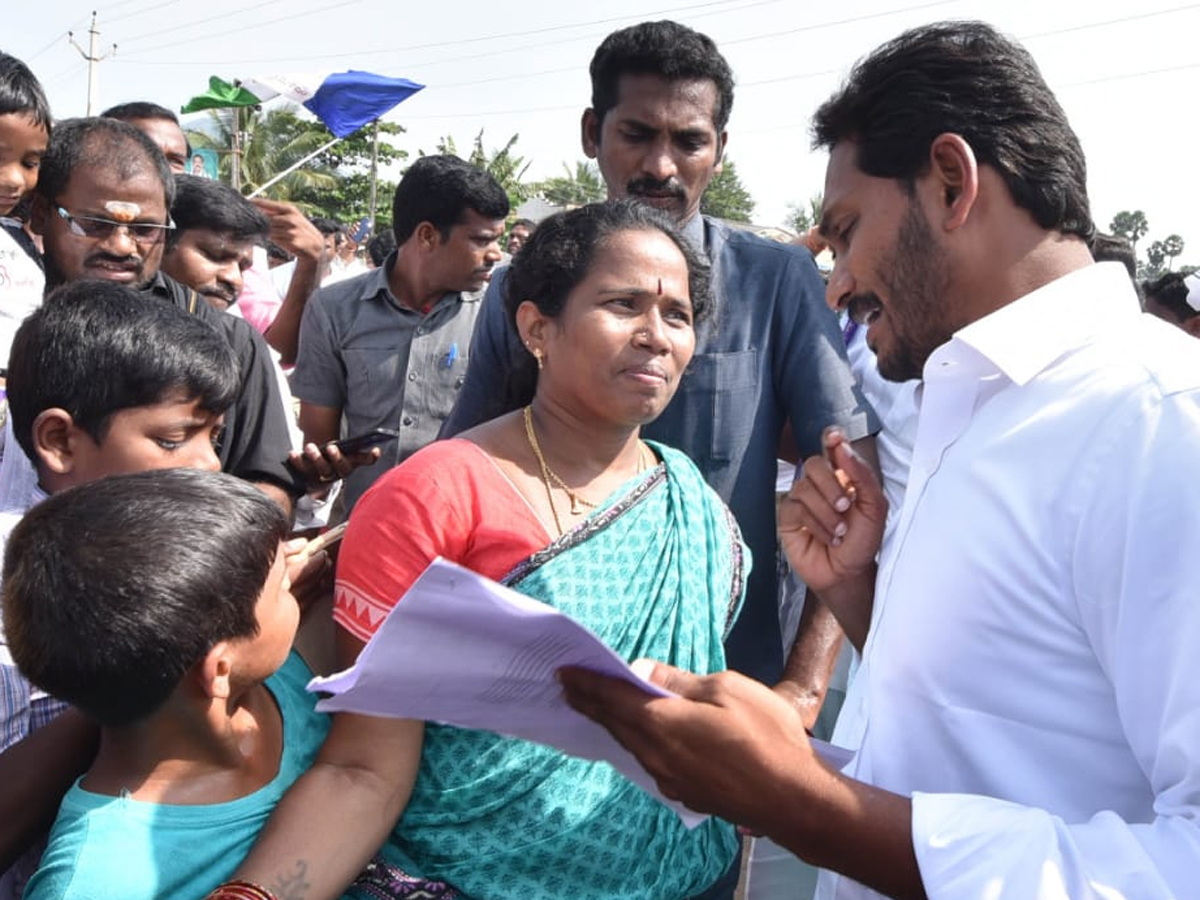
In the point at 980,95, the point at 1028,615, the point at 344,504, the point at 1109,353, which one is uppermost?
the point at 980,95

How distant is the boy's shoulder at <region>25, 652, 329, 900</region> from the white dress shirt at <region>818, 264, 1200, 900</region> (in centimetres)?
90

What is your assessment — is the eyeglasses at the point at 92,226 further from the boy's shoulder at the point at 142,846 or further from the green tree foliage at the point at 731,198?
the green tree foliage at the point at 731,198

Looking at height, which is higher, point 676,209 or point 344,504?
point 676,209

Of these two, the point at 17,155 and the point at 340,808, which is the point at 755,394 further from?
the point at 17,155

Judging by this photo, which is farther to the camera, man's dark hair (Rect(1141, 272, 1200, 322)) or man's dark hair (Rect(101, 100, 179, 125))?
man's dark hair (Rect(1141, 272, 1200, 322))

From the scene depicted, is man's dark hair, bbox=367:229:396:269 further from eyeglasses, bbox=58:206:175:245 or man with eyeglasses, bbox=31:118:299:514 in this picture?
eyeglasses, bbox=58:206:175:245

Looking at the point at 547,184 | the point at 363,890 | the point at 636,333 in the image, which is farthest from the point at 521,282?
the point at 547,184

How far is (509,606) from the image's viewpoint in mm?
1036

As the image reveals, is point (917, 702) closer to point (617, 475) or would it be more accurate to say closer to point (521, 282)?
point (617, 475)

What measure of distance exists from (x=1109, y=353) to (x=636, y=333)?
0.96m

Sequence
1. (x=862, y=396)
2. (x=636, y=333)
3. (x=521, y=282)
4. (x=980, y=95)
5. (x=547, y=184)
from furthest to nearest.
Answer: (x=547, y=184) → (x=862, y=396) → (x=521, y=282) → (x=636, y=333) → (x=980, y=95)

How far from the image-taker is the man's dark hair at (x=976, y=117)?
4.63 ft

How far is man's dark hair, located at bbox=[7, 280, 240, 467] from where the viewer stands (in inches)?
72.2

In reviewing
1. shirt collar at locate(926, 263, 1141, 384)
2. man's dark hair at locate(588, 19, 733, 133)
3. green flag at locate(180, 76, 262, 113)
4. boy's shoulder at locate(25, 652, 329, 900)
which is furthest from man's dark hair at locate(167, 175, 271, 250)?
green flag at locate(180, 76, 262, 113)
